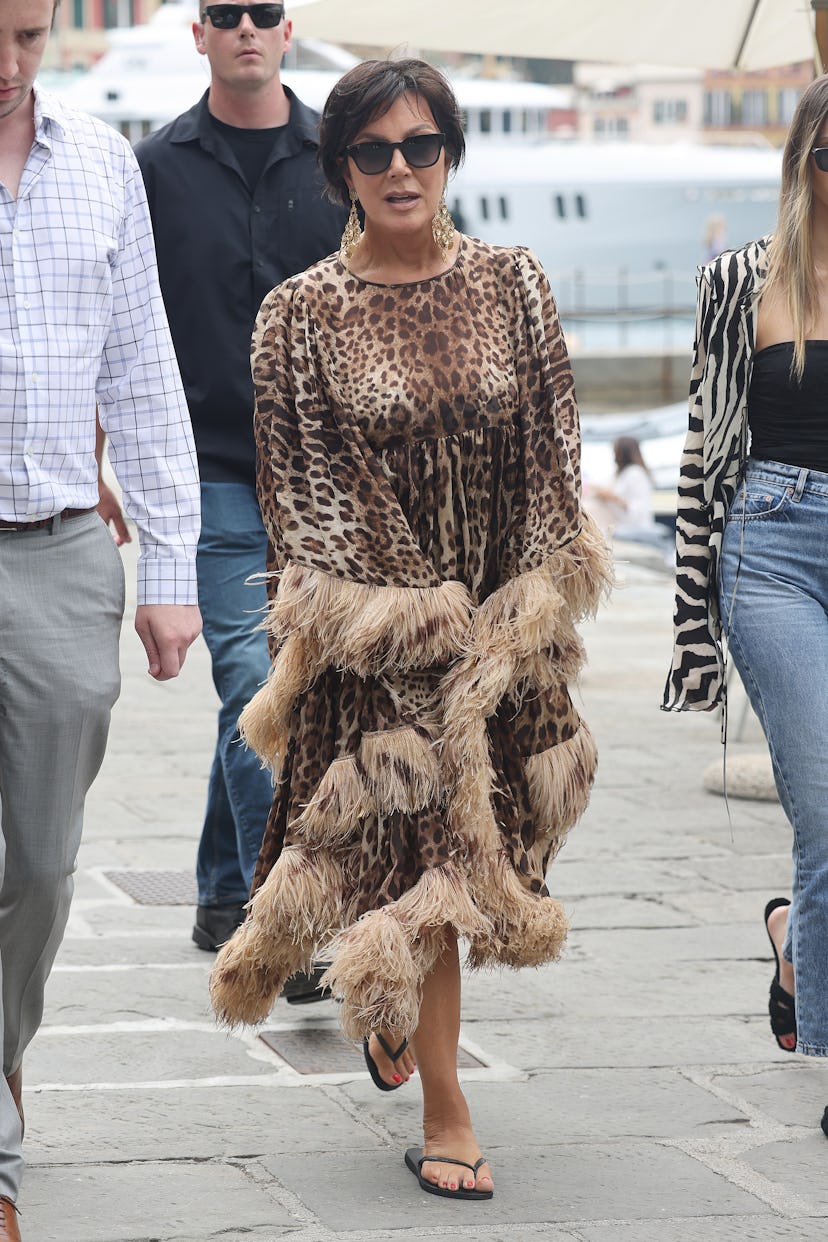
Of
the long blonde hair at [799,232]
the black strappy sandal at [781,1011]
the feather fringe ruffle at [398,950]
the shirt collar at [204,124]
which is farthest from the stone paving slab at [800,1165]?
the shirt collar at [204,124]

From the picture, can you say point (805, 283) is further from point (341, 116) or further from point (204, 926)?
point (204, 926)

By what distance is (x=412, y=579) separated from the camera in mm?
3605

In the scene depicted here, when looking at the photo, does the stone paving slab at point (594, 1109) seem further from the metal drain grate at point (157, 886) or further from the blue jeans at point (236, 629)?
the metal drain grate at point (157, 886)

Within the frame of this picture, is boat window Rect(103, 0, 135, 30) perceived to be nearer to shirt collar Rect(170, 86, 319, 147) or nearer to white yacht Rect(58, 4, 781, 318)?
white yacht Rect(58, 4, 781, 318)

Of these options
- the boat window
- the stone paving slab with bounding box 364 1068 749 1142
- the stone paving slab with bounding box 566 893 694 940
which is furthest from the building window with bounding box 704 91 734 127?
the stone paving slab with bounding box 364 1068 749 1142

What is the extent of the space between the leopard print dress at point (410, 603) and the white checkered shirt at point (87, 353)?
22 centimetres

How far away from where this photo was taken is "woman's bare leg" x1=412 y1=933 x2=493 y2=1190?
3637 millimetres

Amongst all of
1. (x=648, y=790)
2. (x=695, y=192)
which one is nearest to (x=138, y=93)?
(x=695, y=192)

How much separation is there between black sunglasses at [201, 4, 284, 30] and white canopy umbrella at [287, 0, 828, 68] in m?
2.47

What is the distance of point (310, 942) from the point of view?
146 inches

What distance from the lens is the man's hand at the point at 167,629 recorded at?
3529 mm

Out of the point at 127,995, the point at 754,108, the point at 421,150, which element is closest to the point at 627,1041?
the point at 127,995

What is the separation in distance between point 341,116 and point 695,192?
194 feet

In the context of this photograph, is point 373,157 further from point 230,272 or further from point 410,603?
point 230,272
